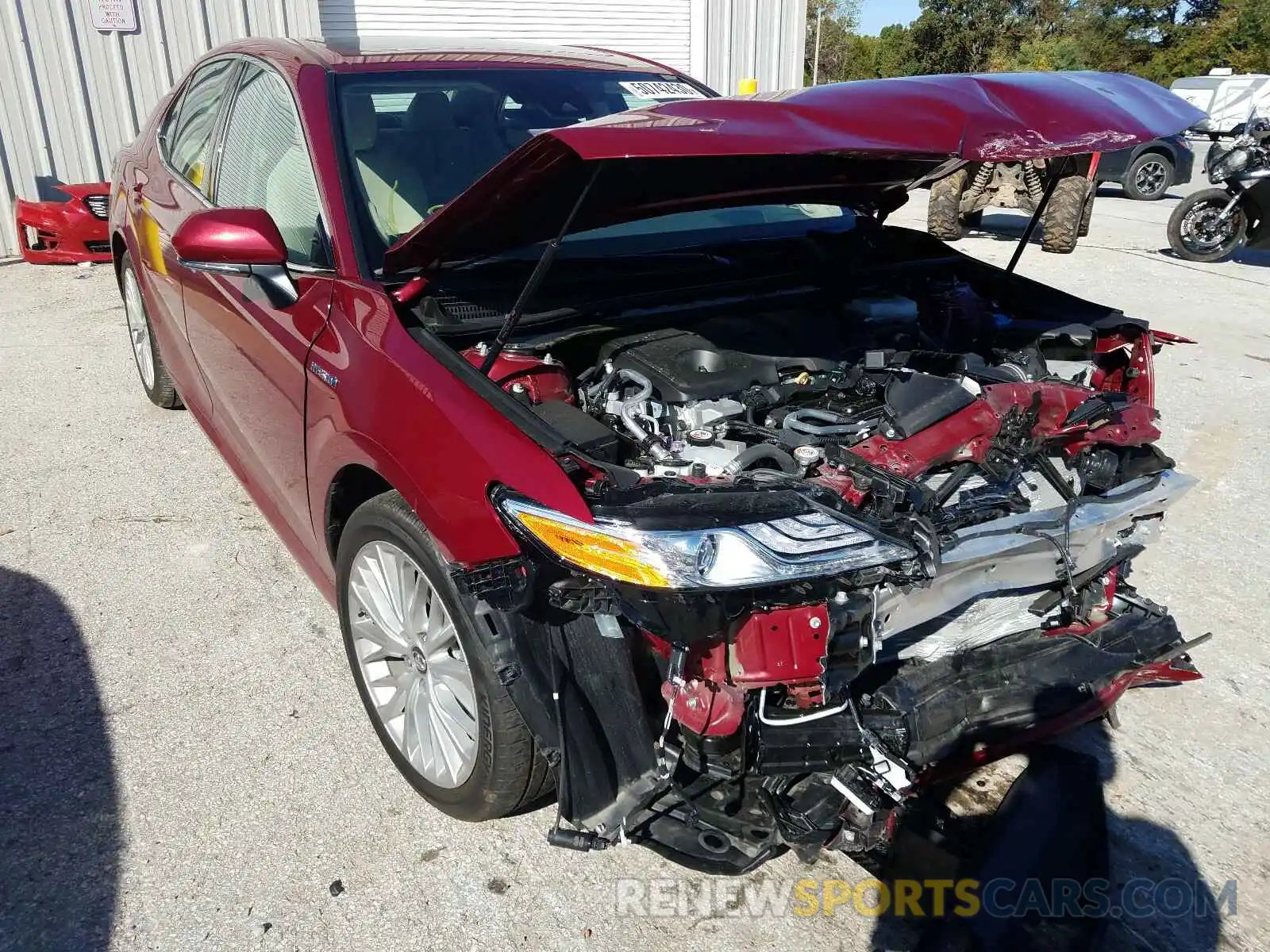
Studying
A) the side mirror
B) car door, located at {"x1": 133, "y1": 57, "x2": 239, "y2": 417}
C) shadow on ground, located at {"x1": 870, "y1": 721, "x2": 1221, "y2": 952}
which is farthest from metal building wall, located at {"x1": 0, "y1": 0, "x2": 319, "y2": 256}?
shadow on ground, located at {"x1": 870, "y1": 721, "x2": 1221, "y2": 952}

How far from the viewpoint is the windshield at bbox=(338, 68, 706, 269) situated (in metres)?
2.64

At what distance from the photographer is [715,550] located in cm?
172

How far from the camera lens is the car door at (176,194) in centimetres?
348

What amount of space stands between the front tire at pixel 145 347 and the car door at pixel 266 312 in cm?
130

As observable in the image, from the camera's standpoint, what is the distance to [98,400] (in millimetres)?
5141

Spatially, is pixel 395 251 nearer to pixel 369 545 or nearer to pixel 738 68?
pixel 369 545

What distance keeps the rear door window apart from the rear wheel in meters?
14.5

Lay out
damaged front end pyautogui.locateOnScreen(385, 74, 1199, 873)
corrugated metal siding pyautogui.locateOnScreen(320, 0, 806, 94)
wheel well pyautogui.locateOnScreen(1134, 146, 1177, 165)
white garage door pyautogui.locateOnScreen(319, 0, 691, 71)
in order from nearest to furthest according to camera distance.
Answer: damaged front end pyautogui.locateOnScreen(385, 74, 1199, 873)
white garage door pyautogui.locateOnScreen(319, 0, 691, 71)
corrugated metal siding pyautogui.locateOnScreen(320, 0, 806, 94)
wheel well pyautogui.locateOnScreen(1134, 146, 1177, 165)

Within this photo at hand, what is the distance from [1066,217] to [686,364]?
809 cm

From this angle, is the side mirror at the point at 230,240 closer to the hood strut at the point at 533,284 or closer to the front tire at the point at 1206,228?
the hood strut at the point at 533,284

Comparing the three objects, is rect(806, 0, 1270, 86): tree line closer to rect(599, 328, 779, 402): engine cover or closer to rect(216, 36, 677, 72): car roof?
rect(216, 36, 677, 72): car roof

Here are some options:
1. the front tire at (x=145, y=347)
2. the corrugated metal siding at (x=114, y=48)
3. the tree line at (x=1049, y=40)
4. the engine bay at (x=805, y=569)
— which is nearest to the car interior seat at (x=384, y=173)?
the engine bay at (x=805, y=569)

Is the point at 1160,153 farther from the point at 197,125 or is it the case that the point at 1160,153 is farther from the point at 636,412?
the point at 636,412

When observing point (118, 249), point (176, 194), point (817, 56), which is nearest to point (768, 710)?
point (176, 194)
